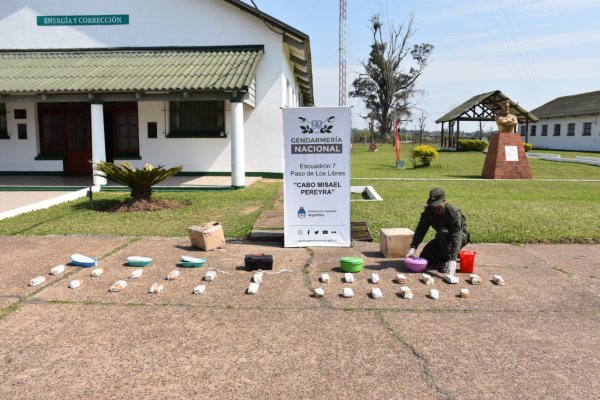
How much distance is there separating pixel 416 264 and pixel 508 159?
Answer: 13367 millimetres

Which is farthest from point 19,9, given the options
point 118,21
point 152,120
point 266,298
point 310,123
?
point 266,298

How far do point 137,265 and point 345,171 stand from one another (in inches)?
125

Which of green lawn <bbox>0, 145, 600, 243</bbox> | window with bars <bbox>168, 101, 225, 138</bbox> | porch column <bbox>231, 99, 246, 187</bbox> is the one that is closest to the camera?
green lawn <bbox>0, 145, 600, 243</bbox>

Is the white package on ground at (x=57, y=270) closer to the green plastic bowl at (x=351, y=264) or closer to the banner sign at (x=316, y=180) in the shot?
the banner sign at (x=316, y=180)

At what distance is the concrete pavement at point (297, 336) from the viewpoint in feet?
10.5

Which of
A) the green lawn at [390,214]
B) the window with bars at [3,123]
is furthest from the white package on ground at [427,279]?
the window with bars at [3,123]

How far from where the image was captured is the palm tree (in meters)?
10.0

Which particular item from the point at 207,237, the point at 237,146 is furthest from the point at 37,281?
the point at 237,146

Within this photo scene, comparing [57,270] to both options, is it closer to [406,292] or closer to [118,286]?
[118,286]

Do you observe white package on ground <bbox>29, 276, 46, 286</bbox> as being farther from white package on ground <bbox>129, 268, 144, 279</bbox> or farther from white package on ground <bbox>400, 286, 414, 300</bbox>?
white package on ground <bbox>400, 286, 414, 300</bbox>

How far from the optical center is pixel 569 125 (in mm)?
46188

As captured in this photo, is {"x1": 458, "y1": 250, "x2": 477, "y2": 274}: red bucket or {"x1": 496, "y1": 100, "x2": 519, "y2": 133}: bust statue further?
{"x1": 496, "y1": 100, "x2": 519, "y2": 133}: bust statue

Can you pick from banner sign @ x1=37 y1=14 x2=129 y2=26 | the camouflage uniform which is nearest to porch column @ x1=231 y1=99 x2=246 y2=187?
banner sign @ x1=37 y1=14 x2=129 y2=26

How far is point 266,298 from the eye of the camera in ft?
16.3
